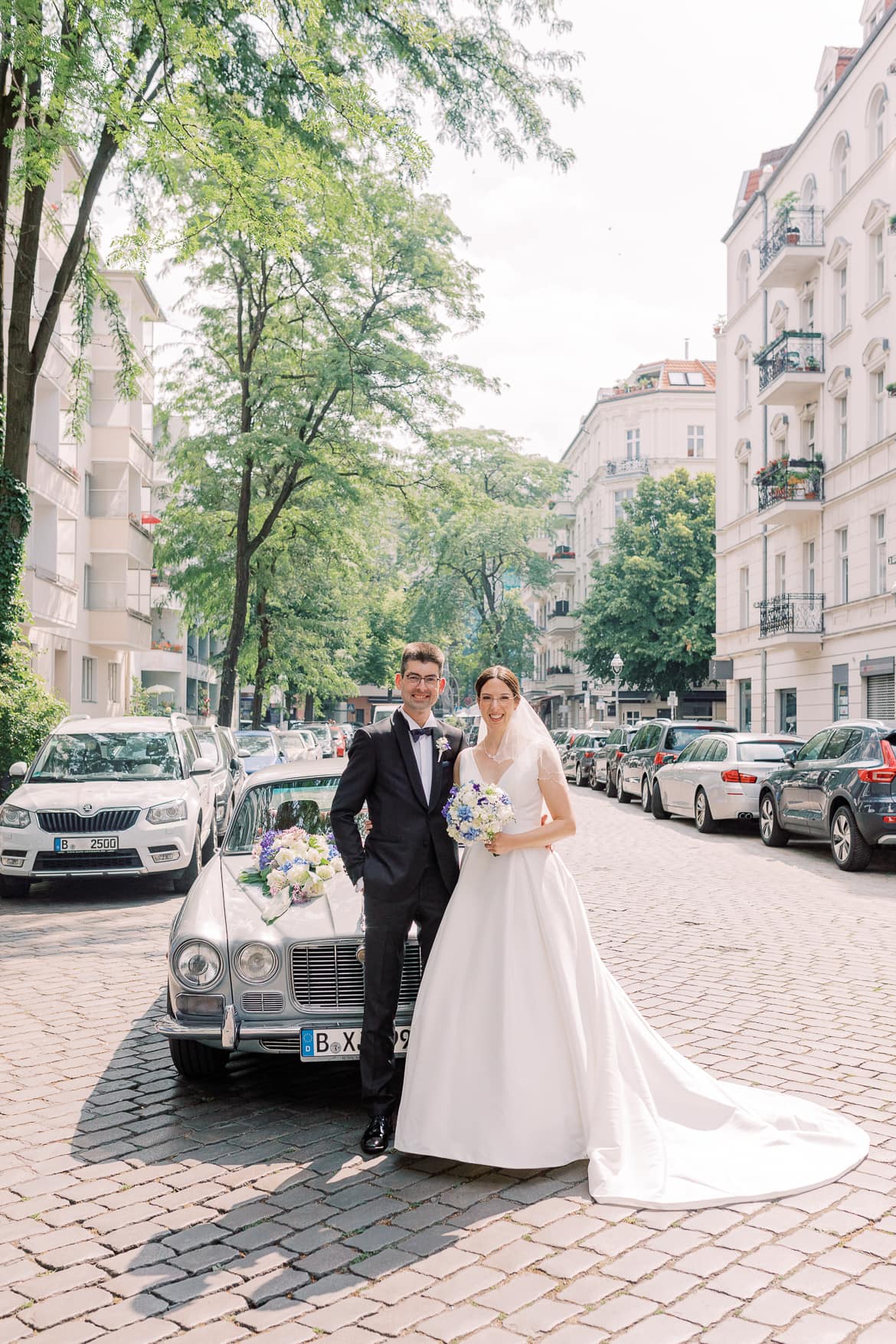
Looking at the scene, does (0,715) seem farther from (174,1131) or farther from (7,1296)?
(7,1296)

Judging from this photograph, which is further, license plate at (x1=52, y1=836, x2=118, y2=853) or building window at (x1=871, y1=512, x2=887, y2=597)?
building window at (x1=871, y1=512, x2=887, y2=597)

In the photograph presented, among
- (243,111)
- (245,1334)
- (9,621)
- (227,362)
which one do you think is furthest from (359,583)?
(245,1334)

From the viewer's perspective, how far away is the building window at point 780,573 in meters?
35.5

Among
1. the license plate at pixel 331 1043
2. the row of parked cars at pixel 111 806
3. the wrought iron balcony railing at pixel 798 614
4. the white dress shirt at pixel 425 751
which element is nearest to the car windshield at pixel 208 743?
the row of parked cars at pixel 111 806

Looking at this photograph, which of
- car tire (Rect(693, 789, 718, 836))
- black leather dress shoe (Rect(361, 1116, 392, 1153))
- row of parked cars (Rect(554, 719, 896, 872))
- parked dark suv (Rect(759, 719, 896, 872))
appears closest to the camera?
black leather dress shoe (Rect(361, 1116, 392, 1153))

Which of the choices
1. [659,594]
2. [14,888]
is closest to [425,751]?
[14,888]

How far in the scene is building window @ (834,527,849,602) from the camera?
30844 mm

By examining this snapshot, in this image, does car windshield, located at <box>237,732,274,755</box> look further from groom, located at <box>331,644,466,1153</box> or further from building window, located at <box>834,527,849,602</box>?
groom, located at <box>331,644,466,1153</box>

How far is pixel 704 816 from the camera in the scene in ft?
62.9

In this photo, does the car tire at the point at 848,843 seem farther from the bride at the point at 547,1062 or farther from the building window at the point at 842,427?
the building window at the point at 842,427

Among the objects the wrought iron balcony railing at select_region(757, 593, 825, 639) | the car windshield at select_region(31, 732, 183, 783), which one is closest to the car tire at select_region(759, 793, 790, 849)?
the car windshield at select_region(31, 732, 183, 783)

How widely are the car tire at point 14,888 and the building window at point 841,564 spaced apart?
23744mm

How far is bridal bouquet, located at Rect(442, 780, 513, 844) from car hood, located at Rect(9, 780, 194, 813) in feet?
25.2

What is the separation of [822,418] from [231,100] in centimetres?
2290
